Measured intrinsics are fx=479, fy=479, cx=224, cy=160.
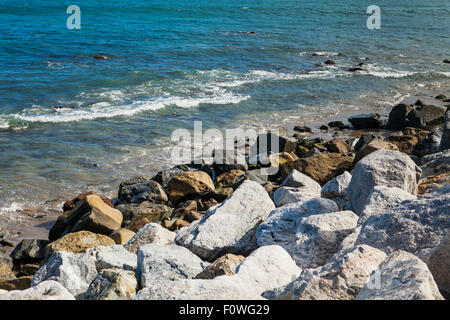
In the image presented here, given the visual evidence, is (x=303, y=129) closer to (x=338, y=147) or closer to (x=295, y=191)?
(x=338, y=147)

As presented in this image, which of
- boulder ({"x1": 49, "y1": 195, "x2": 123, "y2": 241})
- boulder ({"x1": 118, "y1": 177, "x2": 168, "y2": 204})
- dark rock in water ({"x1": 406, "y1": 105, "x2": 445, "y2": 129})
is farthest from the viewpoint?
dark rock in water ({"x1": 406, "y1": 105, "x2": 445, "y2": 129})

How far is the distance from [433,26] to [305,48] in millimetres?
21129

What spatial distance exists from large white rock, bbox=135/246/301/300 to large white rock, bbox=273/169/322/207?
7.26 ft

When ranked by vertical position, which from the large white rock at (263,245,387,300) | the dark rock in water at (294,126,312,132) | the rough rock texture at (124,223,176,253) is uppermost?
the large white rock at (263,245,387,300)

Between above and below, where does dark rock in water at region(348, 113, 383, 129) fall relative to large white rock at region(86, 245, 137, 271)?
above

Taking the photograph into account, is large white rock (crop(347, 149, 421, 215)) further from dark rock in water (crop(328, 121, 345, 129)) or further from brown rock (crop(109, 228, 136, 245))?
dark rock in water (crop(328, 121, 345, 129))

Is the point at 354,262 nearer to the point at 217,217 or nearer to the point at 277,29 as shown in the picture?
the point at 217,217

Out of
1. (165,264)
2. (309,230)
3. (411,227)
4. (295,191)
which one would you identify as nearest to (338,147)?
(295,191)

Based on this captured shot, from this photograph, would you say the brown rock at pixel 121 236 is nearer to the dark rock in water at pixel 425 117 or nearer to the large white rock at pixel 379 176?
the large white rock at pixel 379 176

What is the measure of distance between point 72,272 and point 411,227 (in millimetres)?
3593

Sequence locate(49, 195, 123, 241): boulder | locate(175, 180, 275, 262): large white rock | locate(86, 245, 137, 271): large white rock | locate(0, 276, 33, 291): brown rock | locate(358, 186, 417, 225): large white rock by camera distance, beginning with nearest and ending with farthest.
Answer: locate(358, 186, 417, 225): large white rock
locate(86, 245, 137, 271): large white rock
locate(175, 180, 275, 262): large white rock
locate(0, 276, 33, 291): brown rock
locate(49, 195, 123, 241): boulder

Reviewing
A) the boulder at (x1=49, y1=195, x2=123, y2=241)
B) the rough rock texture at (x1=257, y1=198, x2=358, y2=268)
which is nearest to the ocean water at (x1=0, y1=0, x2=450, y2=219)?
the boulder at (x1=49, y1=195, x2=123, y2=241)

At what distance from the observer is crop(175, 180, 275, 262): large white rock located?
5891mm
